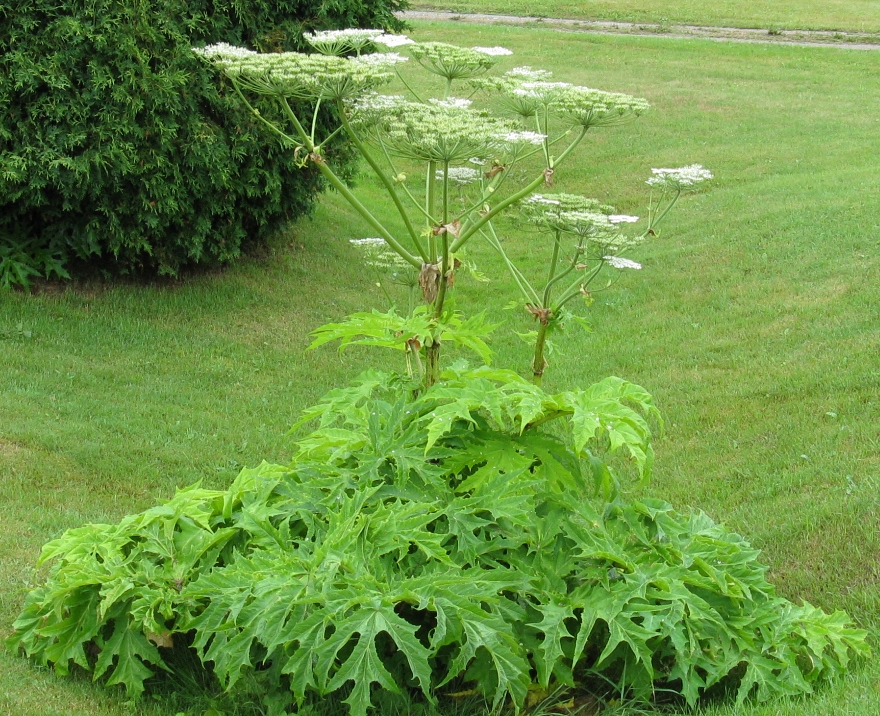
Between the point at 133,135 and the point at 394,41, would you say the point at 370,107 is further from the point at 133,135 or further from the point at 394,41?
the point at 133,135

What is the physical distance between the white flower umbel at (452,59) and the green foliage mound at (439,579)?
157 cm

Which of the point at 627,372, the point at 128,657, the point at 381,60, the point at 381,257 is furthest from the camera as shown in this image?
the point at 627,372

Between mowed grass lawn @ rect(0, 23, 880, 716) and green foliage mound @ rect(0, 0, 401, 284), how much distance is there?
693mm

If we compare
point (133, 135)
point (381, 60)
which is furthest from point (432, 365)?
point (133, 135)

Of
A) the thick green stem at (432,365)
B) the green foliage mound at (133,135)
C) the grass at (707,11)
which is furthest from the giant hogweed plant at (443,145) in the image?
the grass at (707,11)

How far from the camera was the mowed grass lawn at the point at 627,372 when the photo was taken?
18.4 feet

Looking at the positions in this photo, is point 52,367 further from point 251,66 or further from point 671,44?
point 671,44

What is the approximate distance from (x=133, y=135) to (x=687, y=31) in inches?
1135

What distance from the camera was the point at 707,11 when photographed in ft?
127

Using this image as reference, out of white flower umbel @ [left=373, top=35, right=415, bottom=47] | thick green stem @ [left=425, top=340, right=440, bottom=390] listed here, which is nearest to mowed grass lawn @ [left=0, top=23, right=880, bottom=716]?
thick green stem @ [left=425, top=340, right=440, bottom=390]

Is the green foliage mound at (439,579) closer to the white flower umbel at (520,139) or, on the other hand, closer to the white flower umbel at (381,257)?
the white flower umbel at (520,139)

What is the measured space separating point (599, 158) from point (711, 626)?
1607cm

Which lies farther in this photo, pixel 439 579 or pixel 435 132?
pixel 435 132

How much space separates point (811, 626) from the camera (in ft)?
13.6
